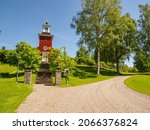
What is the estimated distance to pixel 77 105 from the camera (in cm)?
1752

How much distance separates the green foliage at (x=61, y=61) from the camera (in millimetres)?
41375

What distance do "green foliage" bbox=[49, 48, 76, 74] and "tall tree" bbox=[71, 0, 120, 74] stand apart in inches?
360

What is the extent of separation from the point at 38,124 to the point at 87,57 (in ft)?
224

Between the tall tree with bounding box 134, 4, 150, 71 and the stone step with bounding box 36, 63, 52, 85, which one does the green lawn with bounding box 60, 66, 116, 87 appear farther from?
the tall tree with bounding box 134, 4, 150, 71

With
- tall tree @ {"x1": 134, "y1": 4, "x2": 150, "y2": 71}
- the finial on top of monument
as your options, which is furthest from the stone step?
tall tree @ {"x1": 134, "y1": 4, "x2": 150, "y2": 71}

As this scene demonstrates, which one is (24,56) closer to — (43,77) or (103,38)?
(43,77)

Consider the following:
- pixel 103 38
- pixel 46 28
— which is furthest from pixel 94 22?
pixel 46 28

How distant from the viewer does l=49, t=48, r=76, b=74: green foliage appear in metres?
41.4

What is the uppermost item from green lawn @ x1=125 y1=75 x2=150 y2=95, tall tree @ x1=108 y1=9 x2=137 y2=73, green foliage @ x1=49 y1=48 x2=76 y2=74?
tall tree @ x1=108 y1=9 x2=137 y2=73

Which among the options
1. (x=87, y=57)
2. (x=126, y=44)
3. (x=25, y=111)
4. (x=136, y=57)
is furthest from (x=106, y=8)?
(x=25, y=111)

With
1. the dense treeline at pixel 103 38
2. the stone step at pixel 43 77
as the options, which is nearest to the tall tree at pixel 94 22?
the dense treeline at pixel 103 38

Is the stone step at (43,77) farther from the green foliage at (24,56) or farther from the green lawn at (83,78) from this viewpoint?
the green lawn at (83,78)

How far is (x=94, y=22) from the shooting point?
167 ft

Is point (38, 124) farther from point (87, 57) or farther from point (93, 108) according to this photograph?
point (87, 57)
